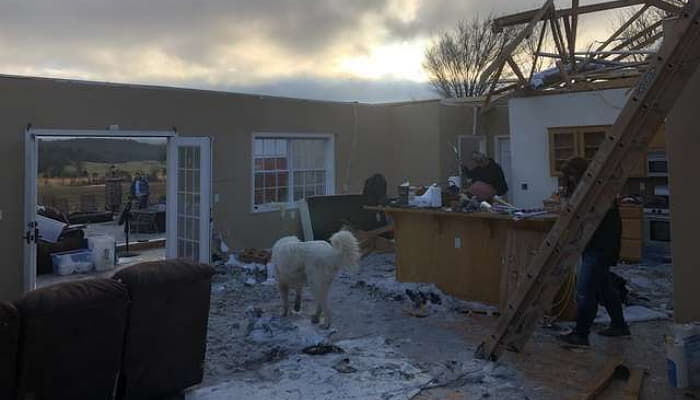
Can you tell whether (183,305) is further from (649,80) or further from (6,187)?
(6,187)

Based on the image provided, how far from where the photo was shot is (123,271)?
11.6 feet

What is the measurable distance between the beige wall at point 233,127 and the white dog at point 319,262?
155 inches

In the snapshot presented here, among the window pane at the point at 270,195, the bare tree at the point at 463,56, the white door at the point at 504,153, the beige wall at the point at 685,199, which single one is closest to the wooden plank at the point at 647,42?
the white door at the point at 504,153

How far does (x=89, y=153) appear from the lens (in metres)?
19.7

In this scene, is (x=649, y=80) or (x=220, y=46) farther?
(x=220, y=46)

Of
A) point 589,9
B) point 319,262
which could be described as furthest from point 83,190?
point 589,9

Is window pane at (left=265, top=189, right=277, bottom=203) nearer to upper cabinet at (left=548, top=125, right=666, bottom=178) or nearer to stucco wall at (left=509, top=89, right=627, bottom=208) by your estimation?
stucco wall at (left=509, top=89, right=627, bottom=208)

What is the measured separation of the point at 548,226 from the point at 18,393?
4781mm

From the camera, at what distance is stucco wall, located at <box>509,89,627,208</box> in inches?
360

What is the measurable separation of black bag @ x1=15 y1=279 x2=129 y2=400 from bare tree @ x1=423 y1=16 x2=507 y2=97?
19120 mm

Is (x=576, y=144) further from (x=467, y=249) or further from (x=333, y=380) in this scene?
(x=333, y=380)

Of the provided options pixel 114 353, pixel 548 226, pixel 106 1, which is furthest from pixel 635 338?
pixel 106 1

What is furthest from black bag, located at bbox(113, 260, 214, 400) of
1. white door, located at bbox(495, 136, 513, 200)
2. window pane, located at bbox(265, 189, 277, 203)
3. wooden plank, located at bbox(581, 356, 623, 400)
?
white door, located at bbox(495, 136, 513, 200)

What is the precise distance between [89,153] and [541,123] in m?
16.6
